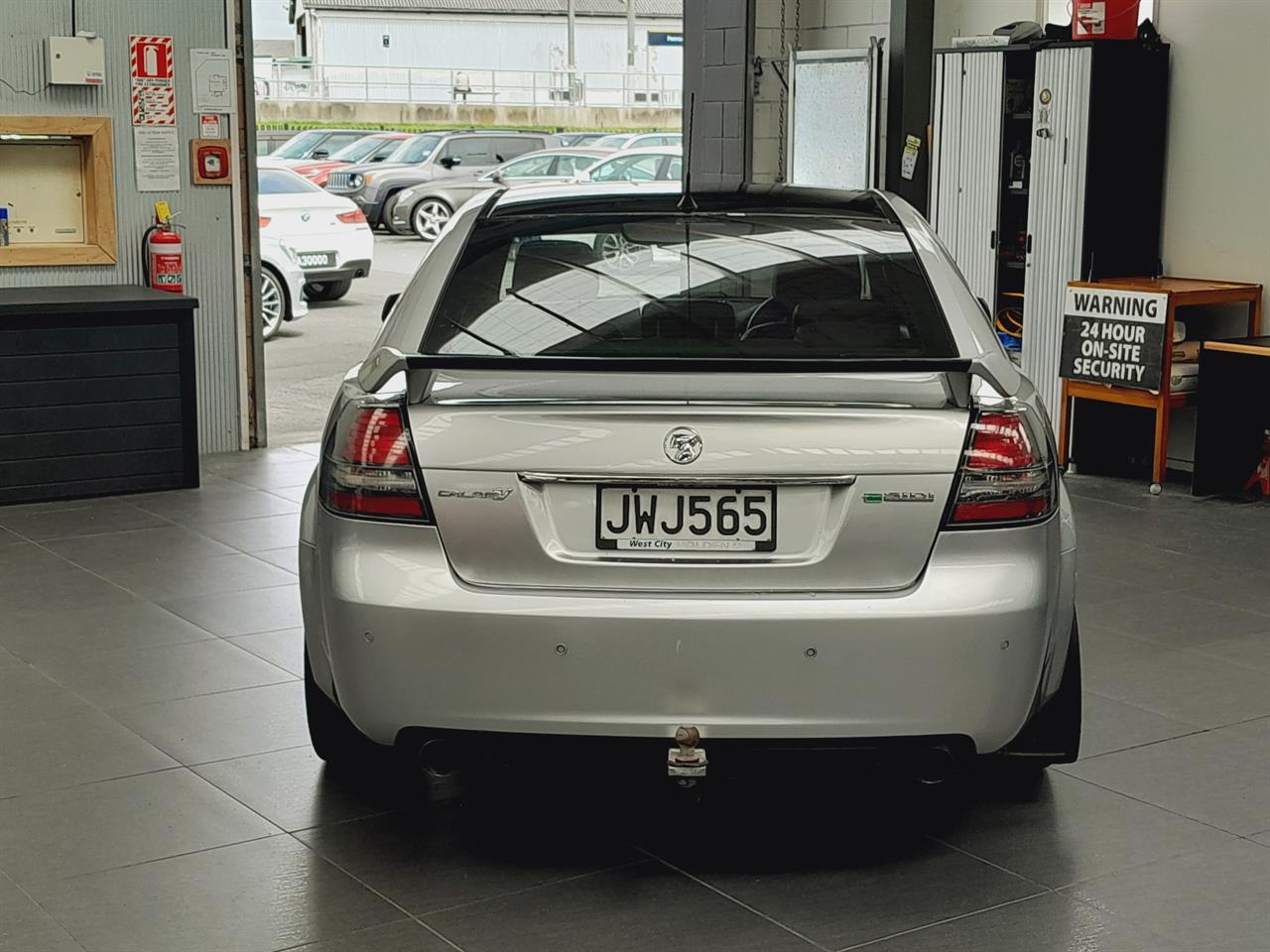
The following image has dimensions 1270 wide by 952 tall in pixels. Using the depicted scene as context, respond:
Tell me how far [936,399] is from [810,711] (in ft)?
1.89

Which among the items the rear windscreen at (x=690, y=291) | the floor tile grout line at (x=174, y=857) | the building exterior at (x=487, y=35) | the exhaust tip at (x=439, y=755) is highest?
the building exterior at (x=487, y=35)

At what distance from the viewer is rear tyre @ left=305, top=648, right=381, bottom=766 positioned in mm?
3420

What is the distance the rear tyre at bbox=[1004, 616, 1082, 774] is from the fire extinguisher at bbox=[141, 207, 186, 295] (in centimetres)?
523

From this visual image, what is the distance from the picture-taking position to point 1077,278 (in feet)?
24.8

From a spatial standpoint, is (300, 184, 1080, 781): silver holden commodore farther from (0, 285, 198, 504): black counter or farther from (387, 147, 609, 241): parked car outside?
(387, 147, 609, 241): parked car outside

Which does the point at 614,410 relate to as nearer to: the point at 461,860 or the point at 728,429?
the point at 728,429

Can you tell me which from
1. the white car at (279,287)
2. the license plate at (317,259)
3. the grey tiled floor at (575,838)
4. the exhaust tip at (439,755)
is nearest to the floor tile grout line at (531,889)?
the grey tiled floor at (575,838)

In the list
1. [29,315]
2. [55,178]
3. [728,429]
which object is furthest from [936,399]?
[55,178]

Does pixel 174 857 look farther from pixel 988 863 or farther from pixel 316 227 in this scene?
pixel 316 227

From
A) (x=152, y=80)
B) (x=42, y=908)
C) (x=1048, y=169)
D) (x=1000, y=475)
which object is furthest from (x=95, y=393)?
(x=1000, y=475)

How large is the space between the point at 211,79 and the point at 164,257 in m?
0.88

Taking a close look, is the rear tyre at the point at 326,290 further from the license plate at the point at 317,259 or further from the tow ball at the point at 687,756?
the tow ball at the point at 687,756

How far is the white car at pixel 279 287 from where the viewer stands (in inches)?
476

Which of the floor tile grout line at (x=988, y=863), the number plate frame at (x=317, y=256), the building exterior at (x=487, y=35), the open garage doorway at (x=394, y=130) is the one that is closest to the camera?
the floor tile grout line at (x=988, y=863)
